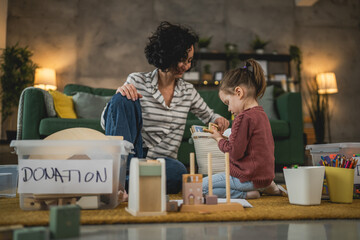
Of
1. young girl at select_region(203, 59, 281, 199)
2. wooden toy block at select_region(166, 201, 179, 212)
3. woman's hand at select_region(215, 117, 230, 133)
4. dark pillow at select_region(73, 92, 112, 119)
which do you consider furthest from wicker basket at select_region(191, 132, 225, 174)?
dark pillow at select_region(73, 92, 112, 119)

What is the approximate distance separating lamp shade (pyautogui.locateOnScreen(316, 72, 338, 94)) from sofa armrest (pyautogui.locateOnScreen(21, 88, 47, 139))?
3631 mm

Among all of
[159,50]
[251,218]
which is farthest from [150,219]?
[159,50]

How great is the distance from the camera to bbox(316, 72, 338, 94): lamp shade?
14.3 feet

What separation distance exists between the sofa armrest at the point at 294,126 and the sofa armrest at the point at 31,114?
1.75m

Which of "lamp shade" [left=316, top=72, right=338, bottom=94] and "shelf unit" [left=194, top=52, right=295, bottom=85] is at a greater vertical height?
"shelf unit" [left=194, top=52, right=295, bottom=85]

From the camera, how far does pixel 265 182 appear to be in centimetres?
131

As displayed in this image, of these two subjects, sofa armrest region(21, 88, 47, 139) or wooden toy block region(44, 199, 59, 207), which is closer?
wooden toy block region(44, 199, 59, 207)

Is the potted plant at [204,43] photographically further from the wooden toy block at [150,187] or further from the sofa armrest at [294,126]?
the wooden toy block at [150,187]

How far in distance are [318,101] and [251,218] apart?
382 cm

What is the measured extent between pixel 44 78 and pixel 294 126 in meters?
2.86

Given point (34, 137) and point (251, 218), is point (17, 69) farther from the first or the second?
point (251, 218)

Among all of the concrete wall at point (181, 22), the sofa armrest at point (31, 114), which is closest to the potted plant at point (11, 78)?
the concrete wall at point (181, 22)

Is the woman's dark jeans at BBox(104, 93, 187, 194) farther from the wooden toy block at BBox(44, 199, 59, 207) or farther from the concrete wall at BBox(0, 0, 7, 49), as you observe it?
the concrete wall at BBox(0, 0, 7, 49)

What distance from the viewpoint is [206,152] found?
6.32ft
